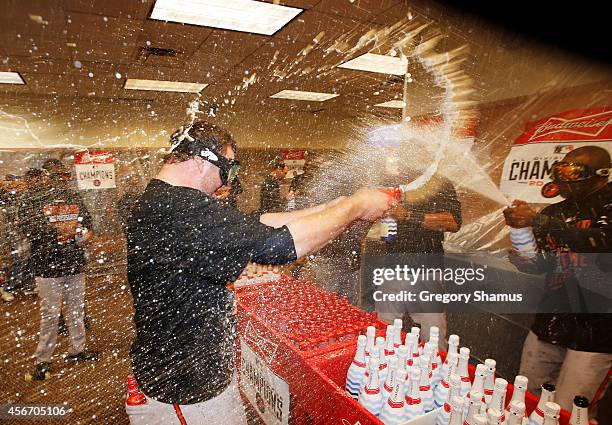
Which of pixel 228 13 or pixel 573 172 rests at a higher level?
pixel 228 13

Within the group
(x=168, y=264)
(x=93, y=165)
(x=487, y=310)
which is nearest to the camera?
(x=168, y=264)

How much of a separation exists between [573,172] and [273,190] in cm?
97

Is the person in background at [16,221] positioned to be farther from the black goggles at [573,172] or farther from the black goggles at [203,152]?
the black goggles at [573,172]

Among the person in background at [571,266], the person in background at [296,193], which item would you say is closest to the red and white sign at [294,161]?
the person in background at [296,193]

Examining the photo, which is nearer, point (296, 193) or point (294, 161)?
point (296, 193)

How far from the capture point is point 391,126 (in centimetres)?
138

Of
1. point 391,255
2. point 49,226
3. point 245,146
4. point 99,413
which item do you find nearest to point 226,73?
point 245,146

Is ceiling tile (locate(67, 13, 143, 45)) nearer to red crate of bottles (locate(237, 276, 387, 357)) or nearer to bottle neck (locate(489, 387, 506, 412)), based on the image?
red crate of bottles (locate(237, 276, 387, 357))

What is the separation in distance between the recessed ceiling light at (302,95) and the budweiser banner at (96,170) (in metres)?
0.63

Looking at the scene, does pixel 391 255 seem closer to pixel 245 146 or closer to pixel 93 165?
pixel 245 146

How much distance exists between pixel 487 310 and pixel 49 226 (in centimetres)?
197

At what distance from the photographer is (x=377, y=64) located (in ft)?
4.71

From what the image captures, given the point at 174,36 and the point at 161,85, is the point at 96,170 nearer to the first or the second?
the point at 161,85

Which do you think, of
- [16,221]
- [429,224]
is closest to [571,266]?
[429,224]
